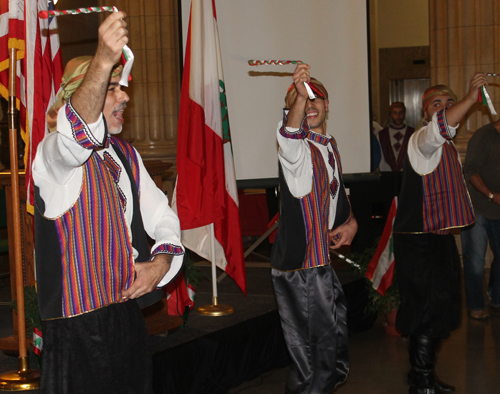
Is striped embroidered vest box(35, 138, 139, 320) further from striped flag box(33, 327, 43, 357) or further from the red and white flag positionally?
striped flag box(33, 327, 43, 357)

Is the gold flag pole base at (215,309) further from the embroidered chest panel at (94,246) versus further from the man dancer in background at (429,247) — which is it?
the embroidered chest panel at (94,246)

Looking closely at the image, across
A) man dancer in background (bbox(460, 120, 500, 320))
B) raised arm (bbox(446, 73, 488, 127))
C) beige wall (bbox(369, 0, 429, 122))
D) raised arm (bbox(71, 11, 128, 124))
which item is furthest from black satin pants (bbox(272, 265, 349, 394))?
beige wall (bbox(369, 0, 429, 122))

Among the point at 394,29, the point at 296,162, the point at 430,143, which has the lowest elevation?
the point at 296,162

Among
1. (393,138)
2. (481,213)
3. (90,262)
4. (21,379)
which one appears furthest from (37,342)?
(393,138)

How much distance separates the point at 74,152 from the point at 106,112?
1.33ft

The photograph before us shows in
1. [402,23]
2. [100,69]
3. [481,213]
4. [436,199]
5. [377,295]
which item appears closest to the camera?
[100,69]

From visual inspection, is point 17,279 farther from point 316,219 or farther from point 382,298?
point 382,298

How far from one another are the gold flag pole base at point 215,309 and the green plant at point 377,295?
4.25 ft

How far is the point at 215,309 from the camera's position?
414cm

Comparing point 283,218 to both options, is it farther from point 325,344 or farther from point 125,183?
point 125,183

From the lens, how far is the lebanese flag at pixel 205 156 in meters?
4.04

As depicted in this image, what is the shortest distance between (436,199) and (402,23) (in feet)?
34.8

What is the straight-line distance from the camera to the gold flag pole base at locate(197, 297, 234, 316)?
4.08m

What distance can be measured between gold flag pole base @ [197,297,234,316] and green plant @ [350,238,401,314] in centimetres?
130
